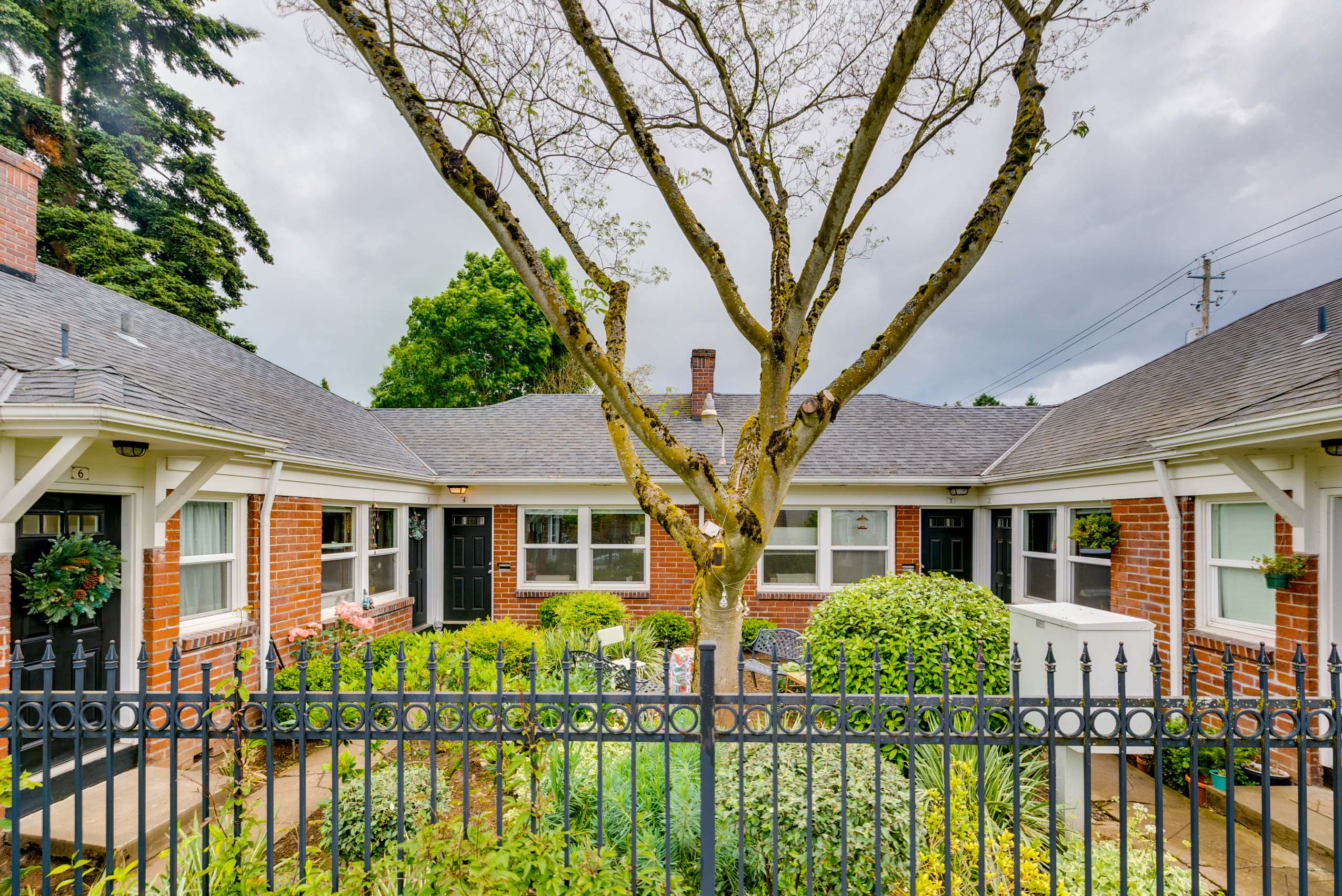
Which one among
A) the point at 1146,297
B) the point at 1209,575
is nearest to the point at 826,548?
the point at 1209,575

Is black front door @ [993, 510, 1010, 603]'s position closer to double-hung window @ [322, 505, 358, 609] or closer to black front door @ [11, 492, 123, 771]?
double-hung window @ [322, 505, 358, 609]

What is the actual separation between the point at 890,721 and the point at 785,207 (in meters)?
4.09

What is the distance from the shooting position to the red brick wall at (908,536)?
34.8ft

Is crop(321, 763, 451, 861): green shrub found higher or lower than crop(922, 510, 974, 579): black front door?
lower

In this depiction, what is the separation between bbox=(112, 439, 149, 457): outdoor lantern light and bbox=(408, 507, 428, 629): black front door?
18.9ft

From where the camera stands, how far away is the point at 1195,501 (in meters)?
6.11

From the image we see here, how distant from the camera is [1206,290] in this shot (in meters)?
21.8

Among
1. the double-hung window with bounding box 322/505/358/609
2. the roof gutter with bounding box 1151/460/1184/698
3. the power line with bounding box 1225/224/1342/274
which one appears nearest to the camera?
the roof gutter with bounding box 1151/460/1184/698

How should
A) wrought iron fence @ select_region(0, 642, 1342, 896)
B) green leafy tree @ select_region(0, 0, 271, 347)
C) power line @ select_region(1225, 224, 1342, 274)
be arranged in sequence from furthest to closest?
green leafy tree @ select_region(0, 0, 271, 347)
power line @ select_region(1225, 224, 1342, 274)
wrought iron fence @ select_region(0, 642, 1342, 896)

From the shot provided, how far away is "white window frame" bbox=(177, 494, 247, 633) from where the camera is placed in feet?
20.0

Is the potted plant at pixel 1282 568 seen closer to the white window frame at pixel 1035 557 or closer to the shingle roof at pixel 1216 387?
the shingle roof at pixel 1216 387

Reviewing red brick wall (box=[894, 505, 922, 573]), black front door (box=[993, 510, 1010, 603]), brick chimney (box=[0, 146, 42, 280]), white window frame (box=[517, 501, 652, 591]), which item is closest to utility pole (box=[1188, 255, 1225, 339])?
black front door (box=[993, 510, 1010, 603])

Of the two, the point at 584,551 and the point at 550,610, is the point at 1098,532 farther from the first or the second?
the point at 550,610

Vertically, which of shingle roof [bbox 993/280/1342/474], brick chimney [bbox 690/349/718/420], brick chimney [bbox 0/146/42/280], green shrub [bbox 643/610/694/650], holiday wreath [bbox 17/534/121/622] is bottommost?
green shrub [bbox 643/610/694/650]
